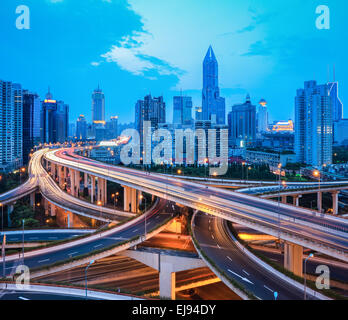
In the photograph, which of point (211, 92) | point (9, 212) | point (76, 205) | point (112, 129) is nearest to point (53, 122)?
point (112, 129)

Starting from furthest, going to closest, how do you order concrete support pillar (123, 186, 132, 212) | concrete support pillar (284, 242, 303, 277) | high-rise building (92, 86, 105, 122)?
high-rise building (92, 86, 105, 122) → concrete support pillar (123, 186, 132, 212) → concrete support pillar (284, 242, 303, 277)

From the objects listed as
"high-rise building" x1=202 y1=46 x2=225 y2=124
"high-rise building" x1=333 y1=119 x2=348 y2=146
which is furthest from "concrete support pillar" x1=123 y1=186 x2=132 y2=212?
"high-rise building" x1=202 y1=46 x2=225 y2=124

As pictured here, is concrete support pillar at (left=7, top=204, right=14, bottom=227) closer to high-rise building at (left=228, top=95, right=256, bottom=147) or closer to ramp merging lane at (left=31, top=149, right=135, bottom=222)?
ramp merging lane at (left=31, top=149, right=135, bottom=222)

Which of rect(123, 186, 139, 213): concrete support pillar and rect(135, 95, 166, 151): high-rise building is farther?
rect(135, 95, 166, 151): high-rise building

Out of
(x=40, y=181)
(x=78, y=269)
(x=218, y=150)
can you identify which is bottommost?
(x=78, y=269)

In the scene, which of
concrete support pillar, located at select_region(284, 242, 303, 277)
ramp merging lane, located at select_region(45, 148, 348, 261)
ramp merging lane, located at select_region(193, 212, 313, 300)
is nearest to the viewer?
ramp merging lane, located at select_region(193, 212, 313, 300)
